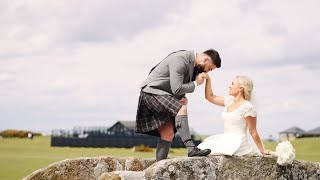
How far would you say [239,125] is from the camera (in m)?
8.69

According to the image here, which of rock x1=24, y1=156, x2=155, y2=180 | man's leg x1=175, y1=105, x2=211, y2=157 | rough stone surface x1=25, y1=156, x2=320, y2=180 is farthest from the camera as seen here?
rock x1=24, y1=156, x2=155, y2=180

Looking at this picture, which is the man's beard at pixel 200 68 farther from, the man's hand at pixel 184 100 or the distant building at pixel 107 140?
the distant building at pixel 107 140

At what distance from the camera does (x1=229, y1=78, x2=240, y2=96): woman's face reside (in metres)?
8.72

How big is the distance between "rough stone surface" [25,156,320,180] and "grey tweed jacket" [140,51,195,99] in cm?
→ 97

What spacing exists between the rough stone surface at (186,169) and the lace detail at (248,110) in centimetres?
60

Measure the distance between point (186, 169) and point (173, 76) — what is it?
125cm

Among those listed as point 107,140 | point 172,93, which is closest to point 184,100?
point 172,93

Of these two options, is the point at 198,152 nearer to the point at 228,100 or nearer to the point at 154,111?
the point at 154,111

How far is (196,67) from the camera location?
28.0ft

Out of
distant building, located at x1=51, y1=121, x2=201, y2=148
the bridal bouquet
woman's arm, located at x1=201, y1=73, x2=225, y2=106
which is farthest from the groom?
distant building, located at x1=51, y1=121, x2=201, y2=148

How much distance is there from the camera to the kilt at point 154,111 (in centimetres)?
839

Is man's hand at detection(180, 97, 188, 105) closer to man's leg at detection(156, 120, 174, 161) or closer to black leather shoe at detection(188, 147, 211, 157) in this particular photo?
man's leg at detection(156, 120, 174, 161)

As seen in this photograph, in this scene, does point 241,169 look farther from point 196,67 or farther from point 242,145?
point 196,67

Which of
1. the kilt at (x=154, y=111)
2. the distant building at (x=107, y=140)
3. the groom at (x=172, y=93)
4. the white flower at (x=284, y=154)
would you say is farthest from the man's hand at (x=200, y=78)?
the distant building at (x=107, y=140)
